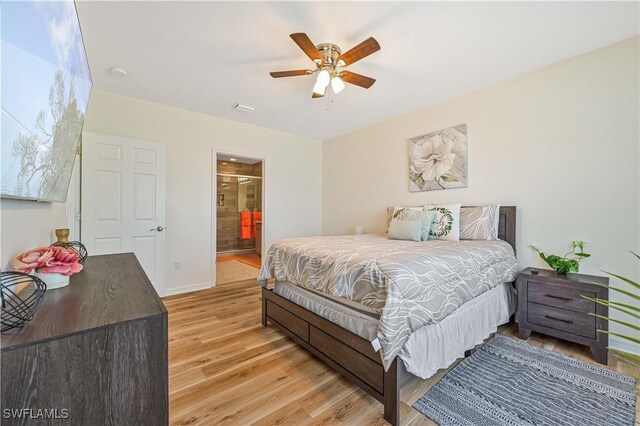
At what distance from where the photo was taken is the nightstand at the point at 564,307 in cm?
195

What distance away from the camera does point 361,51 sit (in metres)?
1.89

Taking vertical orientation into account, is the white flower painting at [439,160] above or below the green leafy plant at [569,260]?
above

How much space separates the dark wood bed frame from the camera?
137cm

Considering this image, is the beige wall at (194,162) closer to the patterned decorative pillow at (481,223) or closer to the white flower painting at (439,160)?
the white flower painting at (439,160)

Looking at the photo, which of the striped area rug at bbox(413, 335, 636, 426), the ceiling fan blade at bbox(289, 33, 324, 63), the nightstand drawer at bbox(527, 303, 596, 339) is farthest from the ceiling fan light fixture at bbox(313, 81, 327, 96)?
the nightstand drawer at bbox(527, 303, 596, 339)

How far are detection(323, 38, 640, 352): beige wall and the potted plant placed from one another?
3364mm

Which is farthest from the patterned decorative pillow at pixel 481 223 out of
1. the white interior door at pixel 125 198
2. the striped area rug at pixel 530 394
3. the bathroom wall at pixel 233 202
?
the bathroom wall at pixel 233 202

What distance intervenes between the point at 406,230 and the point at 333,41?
1869 millimetres

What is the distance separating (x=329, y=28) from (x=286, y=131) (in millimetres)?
2543

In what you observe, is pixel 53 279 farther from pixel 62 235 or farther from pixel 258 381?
pixel 258 381

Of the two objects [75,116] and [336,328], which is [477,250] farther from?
[75,116]

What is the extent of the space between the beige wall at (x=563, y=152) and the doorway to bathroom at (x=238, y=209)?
4388 millimetres

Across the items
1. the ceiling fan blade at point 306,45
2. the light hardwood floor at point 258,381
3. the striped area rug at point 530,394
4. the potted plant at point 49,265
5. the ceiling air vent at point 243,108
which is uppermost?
the ceiling air vent at point 243,108

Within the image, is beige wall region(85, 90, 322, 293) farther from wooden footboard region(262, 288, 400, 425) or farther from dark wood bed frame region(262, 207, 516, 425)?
wooden footboard region(262, 288, 400, 425)
